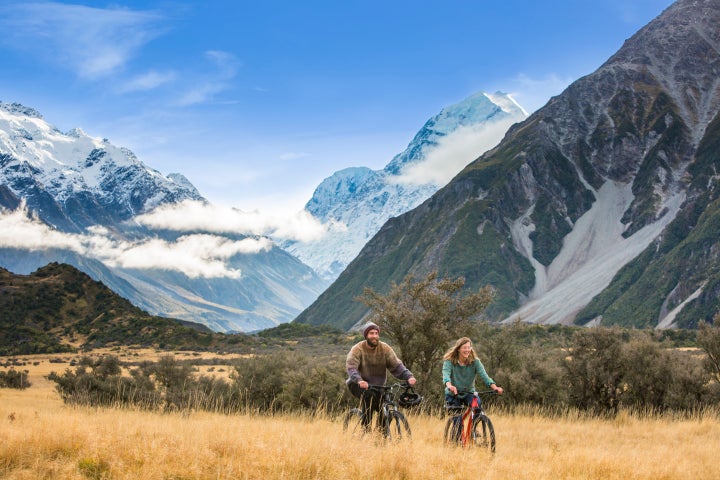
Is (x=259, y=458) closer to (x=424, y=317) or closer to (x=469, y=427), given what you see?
(x=469, y=427)

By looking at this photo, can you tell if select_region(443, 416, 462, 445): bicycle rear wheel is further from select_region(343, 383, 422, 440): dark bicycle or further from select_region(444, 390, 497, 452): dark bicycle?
select_region(343, 383, 422, 440): dark bicycle

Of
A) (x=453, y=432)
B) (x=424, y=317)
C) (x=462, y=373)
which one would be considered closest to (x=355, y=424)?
(x=453, y=432)

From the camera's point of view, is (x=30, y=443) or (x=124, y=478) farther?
(x=30, y=443)

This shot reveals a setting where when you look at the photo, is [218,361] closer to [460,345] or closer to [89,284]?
[89,284]

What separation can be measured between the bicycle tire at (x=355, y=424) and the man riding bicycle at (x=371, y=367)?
11 cm

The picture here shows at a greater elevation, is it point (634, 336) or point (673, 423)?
point (634, 336)

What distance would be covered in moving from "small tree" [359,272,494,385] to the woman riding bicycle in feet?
34.0

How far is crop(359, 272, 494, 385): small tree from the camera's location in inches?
891

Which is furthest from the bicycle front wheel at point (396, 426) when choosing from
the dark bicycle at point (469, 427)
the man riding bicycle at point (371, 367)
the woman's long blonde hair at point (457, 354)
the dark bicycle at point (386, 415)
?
the woman's long blonde hair at point (457, 354)

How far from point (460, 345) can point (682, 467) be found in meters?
4.34

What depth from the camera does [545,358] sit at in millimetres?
26609

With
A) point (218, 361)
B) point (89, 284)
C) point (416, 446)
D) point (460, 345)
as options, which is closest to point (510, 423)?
point (460, 345)

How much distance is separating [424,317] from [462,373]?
11330 millimetres

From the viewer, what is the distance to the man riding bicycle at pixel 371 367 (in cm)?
1090
